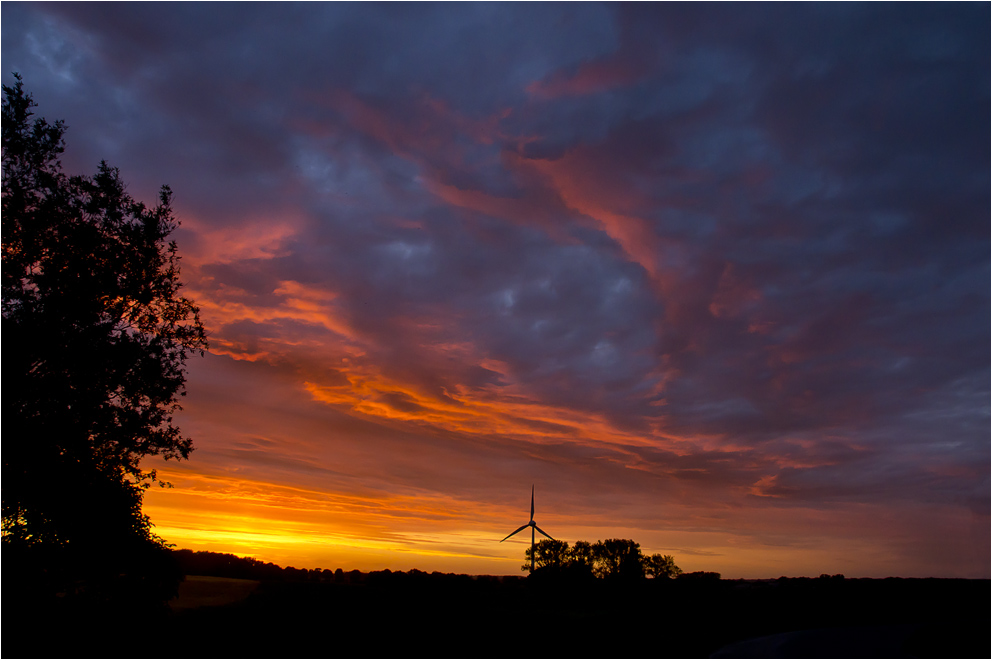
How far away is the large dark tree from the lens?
2670cm

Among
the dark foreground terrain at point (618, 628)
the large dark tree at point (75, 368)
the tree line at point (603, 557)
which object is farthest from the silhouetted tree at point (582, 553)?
the large dark tree at point (75, 368)

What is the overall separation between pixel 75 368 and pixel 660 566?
6491 inches

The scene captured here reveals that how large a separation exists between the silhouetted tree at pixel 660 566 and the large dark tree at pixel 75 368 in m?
155

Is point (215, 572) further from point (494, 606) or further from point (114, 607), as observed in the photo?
point (114, 607)

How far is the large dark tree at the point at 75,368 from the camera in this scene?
2670 cm

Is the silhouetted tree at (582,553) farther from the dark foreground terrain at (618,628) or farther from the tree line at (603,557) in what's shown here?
the dark foreground terrain at (618,628)

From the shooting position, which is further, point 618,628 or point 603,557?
point 603,557

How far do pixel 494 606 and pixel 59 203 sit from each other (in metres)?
51.0

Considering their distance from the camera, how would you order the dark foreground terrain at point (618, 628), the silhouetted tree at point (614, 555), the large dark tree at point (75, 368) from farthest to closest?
the silhouetted tree at point (614, 555) → the large dark tree at point (75, 368) → the dark foreground terrain at point (618, 628)

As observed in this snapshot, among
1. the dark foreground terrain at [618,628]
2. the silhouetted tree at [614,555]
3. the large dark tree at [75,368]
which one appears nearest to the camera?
the dark foreground terrain at [618,628]

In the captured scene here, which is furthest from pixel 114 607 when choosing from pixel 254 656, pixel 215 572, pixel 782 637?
pixel 215 572

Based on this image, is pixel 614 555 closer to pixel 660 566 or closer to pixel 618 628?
pixel 660 566

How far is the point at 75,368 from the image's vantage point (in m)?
28.4

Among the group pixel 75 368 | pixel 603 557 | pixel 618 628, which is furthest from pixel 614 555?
pixel 75 368
